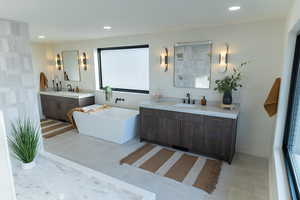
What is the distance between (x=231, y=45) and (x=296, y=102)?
158 cm

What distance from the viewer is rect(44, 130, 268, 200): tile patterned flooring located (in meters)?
2.39

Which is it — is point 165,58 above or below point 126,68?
above

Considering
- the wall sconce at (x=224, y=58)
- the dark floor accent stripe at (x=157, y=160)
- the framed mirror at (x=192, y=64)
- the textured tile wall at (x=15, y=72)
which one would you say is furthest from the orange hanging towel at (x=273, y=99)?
the textured tile wall at (x=15, y=72)

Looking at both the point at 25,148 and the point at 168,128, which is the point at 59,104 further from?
the point at 25,148

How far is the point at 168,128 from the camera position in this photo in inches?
142

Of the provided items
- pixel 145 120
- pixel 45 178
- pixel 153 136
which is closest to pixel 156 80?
pixel 145 120

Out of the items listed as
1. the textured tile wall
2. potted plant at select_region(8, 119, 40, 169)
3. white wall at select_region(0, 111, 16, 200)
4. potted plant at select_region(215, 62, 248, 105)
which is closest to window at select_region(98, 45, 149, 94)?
potted plant at select_region(215, 62, 248, 105)

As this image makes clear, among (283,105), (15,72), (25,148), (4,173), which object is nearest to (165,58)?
(283,105)

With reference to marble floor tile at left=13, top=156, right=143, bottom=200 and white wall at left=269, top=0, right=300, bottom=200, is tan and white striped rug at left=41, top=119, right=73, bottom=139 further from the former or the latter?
white wall at left=269, top=0, right=300, bottom=200

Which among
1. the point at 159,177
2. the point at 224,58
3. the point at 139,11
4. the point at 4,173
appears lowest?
the point at 159,177

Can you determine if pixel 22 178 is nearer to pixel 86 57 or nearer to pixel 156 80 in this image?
pixel 156 80

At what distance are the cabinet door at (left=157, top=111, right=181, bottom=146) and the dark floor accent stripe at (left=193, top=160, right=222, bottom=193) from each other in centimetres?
71

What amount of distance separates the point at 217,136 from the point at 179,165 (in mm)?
833

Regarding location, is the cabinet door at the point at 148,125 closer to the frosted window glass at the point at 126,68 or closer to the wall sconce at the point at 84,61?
the frosted window glass at the point at 126,68
